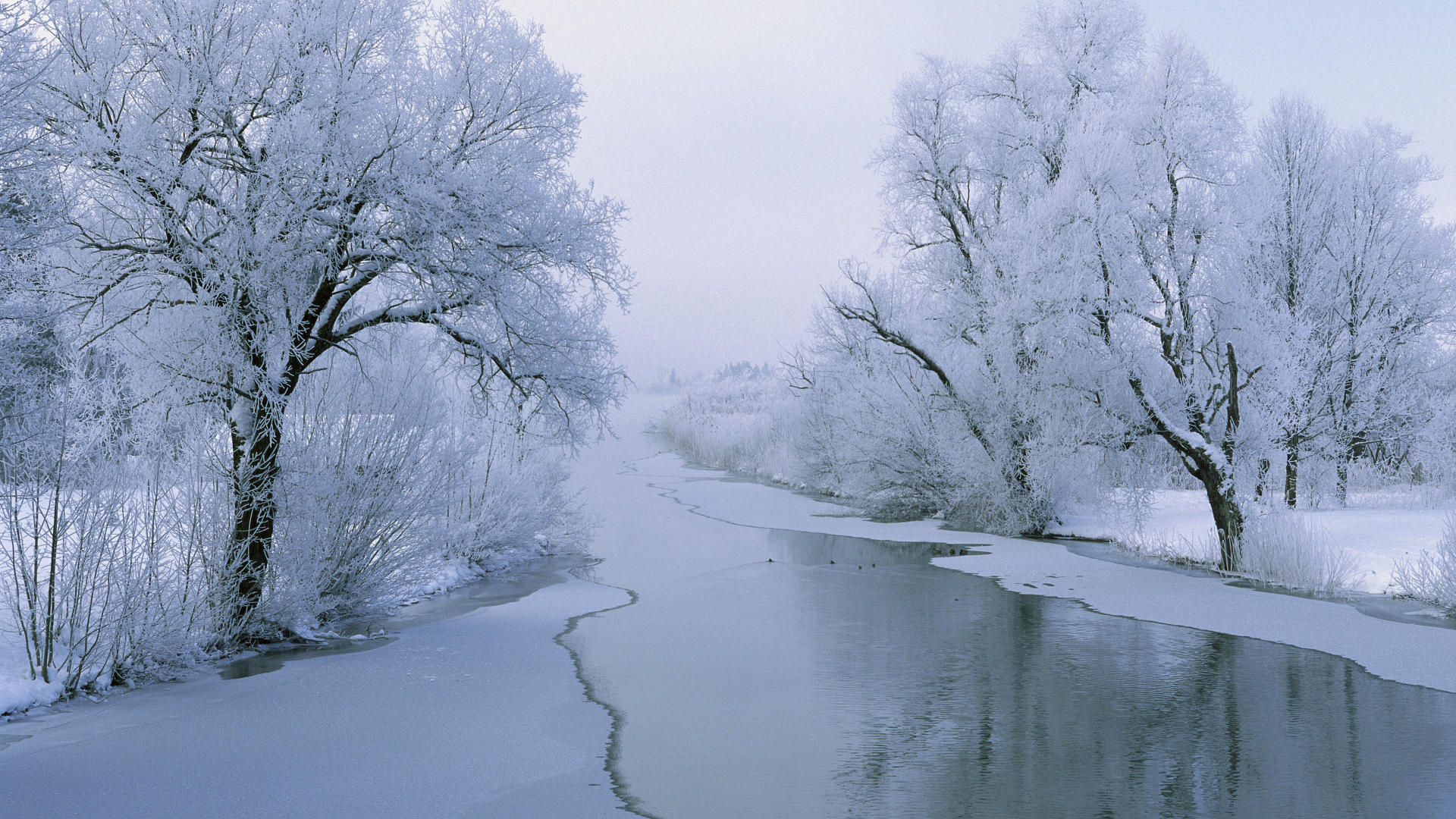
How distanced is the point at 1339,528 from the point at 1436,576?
4.40m

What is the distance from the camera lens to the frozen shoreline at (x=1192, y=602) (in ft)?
30.1

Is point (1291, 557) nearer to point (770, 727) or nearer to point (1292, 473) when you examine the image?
Result: point (1292, 473)

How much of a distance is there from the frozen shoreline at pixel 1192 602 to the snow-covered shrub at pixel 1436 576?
28cm

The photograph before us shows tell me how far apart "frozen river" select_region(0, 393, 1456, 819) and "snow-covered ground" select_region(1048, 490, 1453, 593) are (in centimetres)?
360

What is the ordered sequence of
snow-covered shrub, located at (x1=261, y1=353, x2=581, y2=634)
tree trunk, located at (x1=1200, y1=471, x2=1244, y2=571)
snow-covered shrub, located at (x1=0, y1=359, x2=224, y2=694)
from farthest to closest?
tree trunk, located at (x1=1200, y1=471, x2=1244, y2=571)
snow-covered shrub, located at (x1=261, y1=353, x2=581, y2=634)
snow-covered shrub, located at (x1=0, y1=359, x2=224, y2=694)

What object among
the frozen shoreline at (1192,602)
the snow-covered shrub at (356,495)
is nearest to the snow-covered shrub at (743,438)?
the frozen shoreline at (1192,602)

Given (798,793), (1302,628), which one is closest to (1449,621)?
(1302,628)

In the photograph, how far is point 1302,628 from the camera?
10.5 metres

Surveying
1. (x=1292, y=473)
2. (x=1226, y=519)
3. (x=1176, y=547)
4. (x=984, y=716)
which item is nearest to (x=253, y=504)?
(x=984, y=716)

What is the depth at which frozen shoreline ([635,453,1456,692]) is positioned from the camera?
9188mm

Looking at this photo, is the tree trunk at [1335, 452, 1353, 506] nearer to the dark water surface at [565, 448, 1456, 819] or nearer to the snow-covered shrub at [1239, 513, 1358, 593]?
the snow-covered shrub at [1239, 513, 1358, 593]

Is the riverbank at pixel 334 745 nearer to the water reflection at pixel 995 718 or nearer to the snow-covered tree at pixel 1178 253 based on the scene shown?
the water reflection at pixel 995 718

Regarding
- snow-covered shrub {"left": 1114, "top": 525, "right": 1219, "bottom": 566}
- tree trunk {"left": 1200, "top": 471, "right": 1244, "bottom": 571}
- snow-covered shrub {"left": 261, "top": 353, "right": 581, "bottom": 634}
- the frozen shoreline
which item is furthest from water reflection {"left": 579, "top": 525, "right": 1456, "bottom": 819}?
snow-covered shrub {"left": 1114, "top": 525, "right": 1219, "bottom": 566}

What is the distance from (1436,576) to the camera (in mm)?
11383
